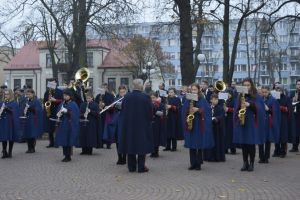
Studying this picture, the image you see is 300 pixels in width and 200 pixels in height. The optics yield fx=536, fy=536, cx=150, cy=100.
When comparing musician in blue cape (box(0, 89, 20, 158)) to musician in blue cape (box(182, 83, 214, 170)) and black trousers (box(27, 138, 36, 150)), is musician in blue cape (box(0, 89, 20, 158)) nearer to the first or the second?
black trousers (box(27, 138, 36, 150))

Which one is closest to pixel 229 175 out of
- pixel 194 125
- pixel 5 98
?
pixel 194 125

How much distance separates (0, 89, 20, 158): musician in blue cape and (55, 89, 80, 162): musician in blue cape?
5.22 feet

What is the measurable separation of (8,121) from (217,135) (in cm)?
563

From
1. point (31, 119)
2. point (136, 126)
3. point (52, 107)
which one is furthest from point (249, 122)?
point (52, 107)

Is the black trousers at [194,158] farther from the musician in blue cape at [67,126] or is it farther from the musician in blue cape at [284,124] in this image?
the musician in blue cape at [284,124]

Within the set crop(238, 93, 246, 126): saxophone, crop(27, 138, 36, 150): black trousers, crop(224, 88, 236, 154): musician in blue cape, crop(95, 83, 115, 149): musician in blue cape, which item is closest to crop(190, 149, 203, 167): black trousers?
crop(238, 93, 246, 126): saxophone

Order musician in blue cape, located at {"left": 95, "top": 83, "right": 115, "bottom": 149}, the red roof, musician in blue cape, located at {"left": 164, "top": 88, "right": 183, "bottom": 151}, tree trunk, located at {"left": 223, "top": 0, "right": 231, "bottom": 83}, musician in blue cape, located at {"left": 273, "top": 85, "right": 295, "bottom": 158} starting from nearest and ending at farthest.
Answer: musician in blue cape, located at {"left": 273, "top": 85, "right": 295, "bottom": 158} → musician in blue cape, located at {"left": 164, "top": 88, "right": 183, "bottom": 151} → musician in blue cape, located at {"left": 95, "top": 83, "right": 115, "bottom": 149} → tree trunk, located at {"left": 223, "top": 0, "right": 231, "bottom": 83} → the red roof

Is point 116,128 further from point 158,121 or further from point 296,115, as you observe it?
point 296,115

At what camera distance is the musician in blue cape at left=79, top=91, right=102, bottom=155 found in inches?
603

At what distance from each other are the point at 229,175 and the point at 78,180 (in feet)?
10.4

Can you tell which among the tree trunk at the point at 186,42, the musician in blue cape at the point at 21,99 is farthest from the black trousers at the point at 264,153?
the tree trunk at the point at 186,42

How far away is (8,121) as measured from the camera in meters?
14.5

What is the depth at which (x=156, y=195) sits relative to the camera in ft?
29.6

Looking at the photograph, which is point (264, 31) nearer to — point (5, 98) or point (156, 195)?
point (5, 98)
